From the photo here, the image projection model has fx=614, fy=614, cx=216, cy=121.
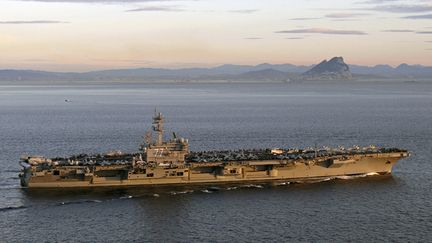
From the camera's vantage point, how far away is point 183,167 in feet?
152

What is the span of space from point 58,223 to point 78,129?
50393mm

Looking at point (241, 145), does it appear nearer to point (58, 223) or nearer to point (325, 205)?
point (325, 205)

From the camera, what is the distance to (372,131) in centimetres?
8075

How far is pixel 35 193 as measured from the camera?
4316cm

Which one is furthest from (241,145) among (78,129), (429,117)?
(429,117)

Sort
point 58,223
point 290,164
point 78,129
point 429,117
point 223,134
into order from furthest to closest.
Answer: point 429,117
point 78,129
point 223,134
point 290,164
point 58,223

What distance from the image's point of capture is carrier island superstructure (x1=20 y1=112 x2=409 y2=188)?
147ft

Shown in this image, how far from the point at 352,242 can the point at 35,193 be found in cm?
2272

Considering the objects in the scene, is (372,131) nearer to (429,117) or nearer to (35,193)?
(429,117)

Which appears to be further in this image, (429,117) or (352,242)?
(429,117)

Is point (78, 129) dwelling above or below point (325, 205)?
above

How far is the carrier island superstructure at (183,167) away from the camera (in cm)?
4481

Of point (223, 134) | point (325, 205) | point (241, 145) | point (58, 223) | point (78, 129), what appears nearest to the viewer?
point (58, 223)

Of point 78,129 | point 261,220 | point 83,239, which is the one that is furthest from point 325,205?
point 78,129
